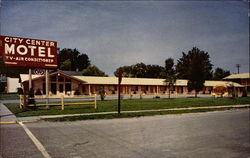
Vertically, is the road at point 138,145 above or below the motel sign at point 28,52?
below

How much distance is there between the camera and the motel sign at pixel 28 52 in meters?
13.9

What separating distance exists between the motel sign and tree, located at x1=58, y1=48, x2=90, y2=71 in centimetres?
5257

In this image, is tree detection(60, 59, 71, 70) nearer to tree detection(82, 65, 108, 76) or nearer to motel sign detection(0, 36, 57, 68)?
tree detection(82, 65, 108, 76)

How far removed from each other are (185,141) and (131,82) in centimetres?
4049

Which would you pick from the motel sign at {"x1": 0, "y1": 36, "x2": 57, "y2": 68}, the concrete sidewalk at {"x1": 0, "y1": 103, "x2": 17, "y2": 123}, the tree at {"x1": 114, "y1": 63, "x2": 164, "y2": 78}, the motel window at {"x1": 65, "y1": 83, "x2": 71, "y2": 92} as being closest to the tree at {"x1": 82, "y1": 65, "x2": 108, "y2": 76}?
the tree at {"x1": 114, "y1": 63, "x2": 164, "y2": 78}

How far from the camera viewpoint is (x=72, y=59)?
7288 centimetres

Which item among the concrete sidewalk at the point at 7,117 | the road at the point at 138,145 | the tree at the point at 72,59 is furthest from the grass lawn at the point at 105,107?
the tree at the point at 72,59

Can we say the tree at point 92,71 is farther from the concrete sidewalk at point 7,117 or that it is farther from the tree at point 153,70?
the concrete sidewalk at point 7,117

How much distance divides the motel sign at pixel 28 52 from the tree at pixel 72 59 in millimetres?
52569

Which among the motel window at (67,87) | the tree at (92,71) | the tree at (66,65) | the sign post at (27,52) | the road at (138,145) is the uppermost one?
the tree at (66,65)

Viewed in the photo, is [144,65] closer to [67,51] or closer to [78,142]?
[67,51]

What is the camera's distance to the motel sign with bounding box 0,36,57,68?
45.5 ft

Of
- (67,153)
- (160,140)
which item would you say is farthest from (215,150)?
(67,153)

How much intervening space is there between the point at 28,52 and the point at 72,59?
193 ft
